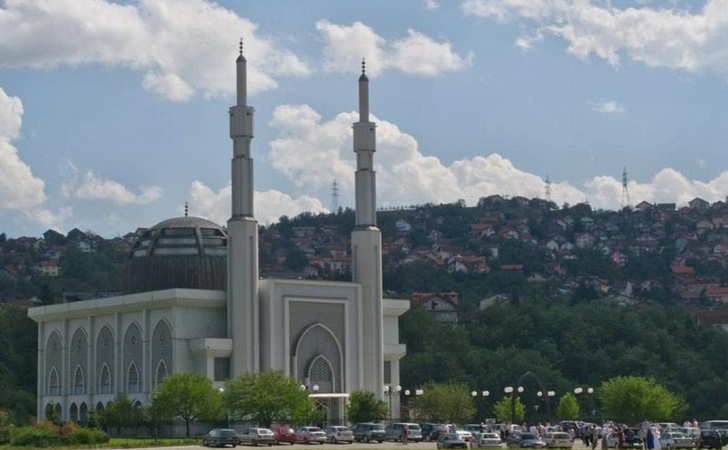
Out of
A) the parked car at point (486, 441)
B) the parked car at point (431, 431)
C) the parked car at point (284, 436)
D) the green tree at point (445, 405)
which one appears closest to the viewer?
the parked car at point (486, 441)

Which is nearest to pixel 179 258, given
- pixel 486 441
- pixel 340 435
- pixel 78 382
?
pixel 78 382

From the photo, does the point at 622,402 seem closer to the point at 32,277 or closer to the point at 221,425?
the point at 221,425

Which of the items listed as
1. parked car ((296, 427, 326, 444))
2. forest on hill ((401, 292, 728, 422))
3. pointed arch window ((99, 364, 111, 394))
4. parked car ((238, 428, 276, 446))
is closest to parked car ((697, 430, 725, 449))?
parked car ((296, 427, 326, 444))

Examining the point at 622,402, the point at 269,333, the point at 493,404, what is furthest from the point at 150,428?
the point at 493,404

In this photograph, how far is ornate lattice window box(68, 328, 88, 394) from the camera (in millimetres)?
97438

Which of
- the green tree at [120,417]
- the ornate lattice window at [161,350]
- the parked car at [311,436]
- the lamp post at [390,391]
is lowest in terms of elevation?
the parked car at [311,436]

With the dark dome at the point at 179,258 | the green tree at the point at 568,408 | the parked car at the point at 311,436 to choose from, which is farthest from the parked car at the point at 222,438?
the green tree at the point at 568,408

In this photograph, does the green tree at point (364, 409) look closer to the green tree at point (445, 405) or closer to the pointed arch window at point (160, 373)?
the green tree at point (445, 405)

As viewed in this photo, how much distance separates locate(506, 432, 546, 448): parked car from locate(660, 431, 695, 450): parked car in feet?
17.6

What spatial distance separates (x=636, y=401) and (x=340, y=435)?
30.9 m

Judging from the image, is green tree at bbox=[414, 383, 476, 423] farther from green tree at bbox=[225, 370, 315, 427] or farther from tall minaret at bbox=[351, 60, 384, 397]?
green tree at bbox=[225, 370, 315, 427]

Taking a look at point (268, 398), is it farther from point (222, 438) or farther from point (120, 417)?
point (222, 438)

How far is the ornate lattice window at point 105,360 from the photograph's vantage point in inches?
3735

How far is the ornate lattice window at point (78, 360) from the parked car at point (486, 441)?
1362 inches
